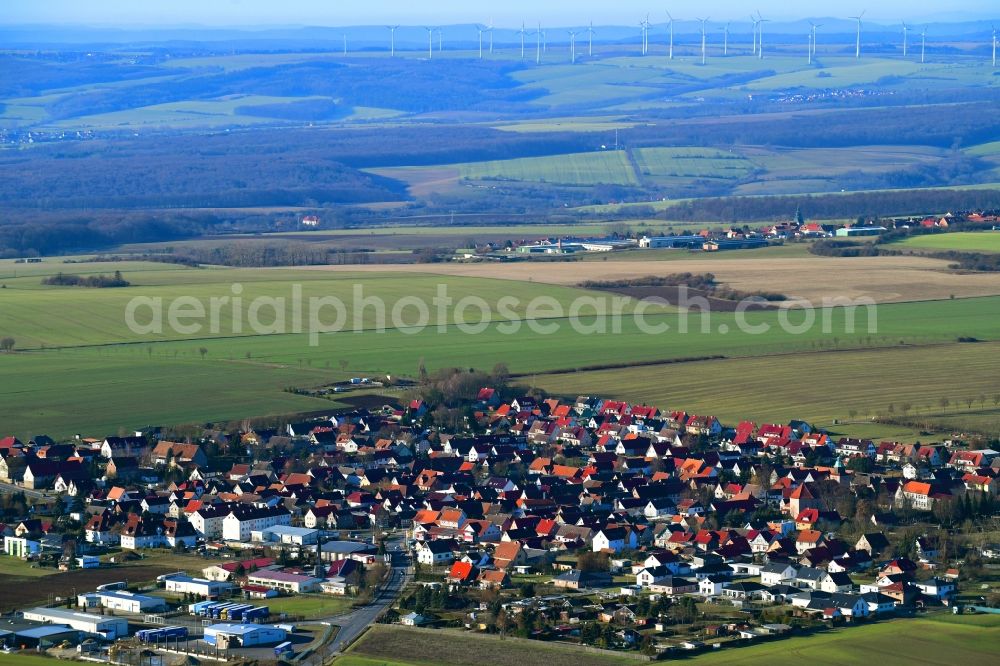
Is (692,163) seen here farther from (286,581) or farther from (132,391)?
(286,581)

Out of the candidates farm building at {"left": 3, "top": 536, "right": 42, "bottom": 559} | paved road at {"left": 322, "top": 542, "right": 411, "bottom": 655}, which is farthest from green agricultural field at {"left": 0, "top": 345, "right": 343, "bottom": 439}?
paved road at {"left": 322, "top": 542, "right": 411, "bottom": 655}

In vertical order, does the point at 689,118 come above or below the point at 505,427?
above

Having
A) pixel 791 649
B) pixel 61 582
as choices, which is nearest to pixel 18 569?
pixel 61 582

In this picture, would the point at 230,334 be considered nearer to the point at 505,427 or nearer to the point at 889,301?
the point at 505,427

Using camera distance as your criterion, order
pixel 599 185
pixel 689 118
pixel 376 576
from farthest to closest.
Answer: pixel 689 118
pixel 599 185
pixel 376 576

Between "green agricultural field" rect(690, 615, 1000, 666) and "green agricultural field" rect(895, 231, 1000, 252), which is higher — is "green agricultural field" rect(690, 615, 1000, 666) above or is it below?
below

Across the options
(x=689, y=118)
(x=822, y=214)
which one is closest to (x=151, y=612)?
(x=822, y=214)

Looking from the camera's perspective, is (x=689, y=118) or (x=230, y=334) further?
(x=689, y=118)

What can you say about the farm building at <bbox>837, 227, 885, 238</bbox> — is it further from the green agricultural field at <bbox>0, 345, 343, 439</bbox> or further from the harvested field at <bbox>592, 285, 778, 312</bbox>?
the green agricultural field at <bbox>0, 345, 343, 439</bbox>
